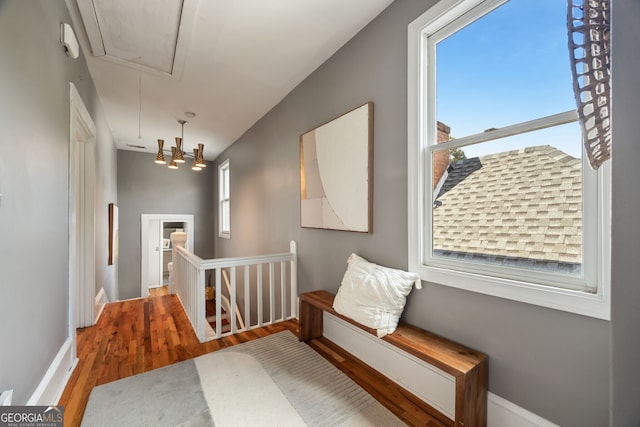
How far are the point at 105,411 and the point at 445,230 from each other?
7.35 feet

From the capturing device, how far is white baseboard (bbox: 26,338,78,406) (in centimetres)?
131

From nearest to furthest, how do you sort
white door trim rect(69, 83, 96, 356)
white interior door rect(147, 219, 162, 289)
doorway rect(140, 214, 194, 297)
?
white door trim rect(69, 83, 96, 356) → doorway rect(140, 214, 194, 297) → white interior door rect(147, 219, 162, 289)

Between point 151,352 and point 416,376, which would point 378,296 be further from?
point 151,352

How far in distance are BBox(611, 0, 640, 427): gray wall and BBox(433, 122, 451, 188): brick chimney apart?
3.56 feet

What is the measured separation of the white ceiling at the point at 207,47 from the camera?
5.80ft

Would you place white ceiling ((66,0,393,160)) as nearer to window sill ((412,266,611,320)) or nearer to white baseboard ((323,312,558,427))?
window sill ((412,266,611,320))

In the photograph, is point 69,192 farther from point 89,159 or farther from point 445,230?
point 445,230

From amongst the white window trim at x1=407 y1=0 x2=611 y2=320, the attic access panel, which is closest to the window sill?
the white window trim at x1=407 y1=0 x2=611 y2=320

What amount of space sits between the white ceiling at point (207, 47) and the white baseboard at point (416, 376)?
240 centimetres

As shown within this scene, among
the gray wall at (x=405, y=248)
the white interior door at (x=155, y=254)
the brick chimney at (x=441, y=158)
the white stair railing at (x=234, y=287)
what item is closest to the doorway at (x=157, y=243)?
the white interior door at (x=155, y=254)

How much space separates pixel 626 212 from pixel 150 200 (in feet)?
22.0

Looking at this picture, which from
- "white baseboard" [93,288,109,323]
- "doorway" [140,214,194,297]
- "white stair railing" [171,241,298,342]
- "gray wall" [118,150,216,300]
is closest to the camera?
"white stair railing" [171,241,298,342]

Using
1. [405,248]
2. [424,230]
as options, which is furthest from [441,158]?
[405,248]

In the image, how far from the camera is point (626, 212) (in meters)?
0.45
